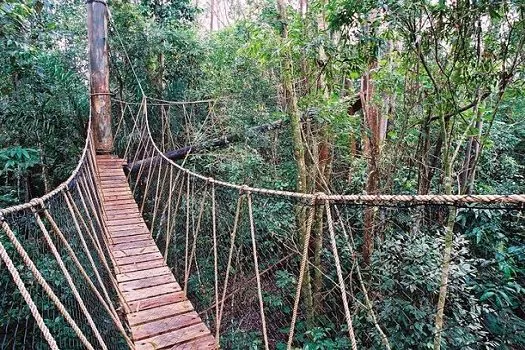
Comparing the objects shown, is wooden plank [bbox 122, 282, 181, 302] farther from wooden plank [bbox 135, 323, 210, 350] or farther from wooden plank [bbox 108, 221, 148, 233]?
wooden plank [bbox 108, 221, 148, 233]

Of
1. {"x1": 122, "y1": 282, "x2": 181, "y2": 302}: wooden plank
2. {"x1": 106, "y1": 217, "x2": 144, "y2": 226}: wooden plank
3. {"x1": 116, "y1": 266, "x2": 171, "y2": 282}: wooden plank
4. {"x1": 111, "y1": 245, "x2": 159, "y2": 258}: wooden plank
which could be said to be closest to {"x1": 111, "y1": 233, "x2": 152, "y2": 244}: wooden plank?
{"x1": 111, "y1": 245, "x2": 159, "y2": 258}: wooden plank

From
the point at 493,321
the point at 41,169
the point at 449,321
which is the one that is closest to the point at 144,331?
the point at 449,321

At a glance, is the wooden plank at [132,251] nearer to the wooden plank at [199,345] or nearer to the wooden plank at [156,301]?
the wooden plank at [156,301]

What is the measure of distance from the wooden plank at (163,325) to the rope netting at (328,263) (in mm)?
140

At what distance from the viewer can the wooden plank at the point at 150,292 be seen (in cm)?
176

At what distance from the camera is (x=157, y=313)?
168cm

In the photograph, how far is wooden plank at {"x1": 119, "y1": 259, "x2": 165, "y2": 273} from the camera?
1.99 metres

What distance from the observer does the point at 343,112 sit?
8.54 feet

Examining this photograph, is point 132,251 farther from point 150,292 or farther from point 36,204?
point 36,204

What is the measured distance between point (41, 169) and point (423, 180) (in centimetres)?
384

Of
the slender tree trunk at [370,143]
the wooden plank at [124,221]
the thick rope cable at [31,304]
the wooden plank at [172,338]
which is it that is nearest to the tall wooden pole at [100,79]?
the wooden plank at [124,221]

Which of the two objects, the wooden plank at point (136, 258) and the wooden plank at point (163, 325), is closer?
the wooden plank at point (163, 325)

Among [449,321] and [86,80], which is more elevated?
[86,80]

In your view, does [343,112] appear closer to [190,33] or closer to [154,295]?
[154,295]
